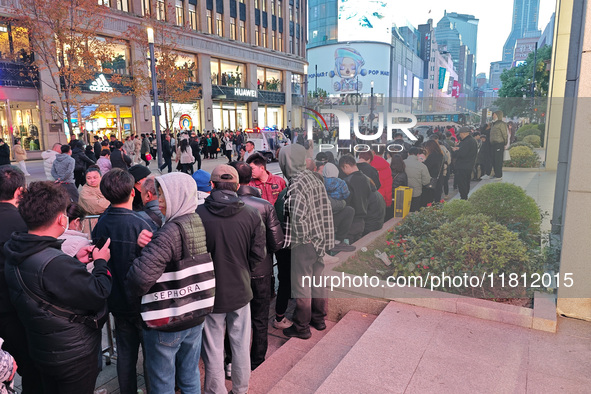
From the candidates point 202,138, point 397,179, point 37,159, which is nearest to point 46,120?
point 37,159

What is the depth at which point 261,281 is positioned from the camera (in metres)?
4.00

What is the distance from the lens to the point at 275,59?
45.3 m

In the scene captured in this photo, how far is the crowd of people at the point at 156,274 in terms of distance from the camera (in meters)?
2.57

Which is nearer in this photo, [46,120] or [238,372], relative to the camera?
[238,372]

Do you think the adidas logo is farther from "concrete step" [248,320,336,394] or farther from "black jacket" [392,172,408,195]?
"concrete step" [248,320,336,394]

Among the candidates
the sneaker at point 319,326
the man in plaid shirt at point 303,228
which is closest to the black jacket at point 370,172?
the man in plaid shirt at point 303,228

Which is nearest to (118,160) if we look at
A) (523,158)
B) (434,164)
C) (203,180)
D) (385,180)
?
(203,180)

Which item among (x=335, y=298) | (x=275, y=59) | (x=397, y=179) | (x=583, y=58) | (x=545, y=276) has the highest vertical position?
(x=275, y=59)

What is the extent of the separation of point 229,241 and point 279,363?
5.53ft

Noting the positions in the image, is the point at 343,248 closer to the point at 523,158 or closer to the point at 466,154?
the point at 466,154

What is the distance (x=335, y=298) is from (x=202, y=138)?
24.1 metres

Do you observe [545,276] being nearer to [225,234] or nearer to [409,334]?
[409,334]

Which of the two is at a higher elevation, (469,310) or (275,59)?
(275,59)

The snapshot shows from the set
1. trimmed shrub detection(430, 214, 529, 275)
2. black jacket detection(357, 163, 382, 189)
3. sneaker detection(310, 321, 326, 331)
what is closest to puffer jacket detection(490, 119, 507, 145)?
black jacket detection(357, 163, 382, 189)
